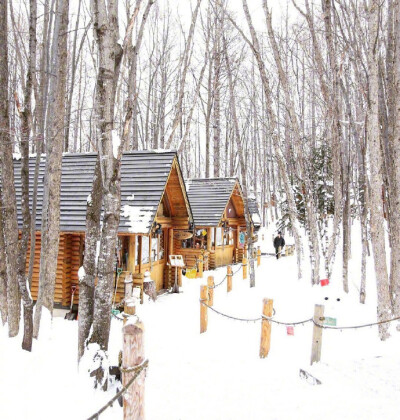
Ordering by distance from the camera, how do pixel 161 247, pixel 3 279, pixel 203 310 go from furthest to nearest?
pixel 161 247 < pixel 203 310 < pixel 3 279

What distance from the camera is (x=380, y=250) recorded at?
577cm

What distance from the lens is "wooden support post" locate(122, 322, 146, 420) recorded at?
2.87 meters

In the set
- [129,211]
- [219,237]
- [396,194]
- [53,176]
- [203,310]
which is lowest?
[203,310]

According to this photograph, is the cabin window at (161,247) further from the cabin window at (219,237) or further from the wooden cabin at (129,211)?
the cabin window at (219,237)

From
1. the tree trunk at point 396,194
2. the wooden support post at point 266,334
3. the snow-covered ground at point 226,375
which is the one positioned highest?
the tree trunk at point 396,194

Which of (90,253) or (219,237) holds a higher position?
(90,253)

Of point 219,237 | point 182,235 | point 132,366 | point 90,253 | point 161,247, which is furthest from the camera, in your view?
point 219,237

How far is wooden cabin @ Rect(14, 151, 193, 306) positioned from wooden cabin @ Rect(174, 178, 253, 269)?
4.48 meters

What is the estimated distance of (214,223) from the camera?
16.1 meters

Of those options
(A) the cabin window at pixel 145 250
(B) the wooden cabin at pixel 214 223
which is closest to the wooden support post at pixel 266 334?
(A) the cabin window at pixel 145 250

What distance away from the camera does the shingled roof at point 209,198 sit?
16.4 metres

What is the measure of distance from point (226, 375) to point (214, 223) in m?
11.3

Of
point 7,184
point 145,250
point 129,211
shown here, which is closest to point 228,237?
point 145,250

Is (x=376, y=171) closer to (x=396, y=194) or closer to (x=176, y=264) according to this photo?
(x=396, y=194)
